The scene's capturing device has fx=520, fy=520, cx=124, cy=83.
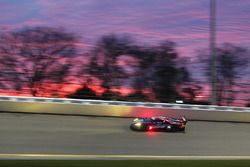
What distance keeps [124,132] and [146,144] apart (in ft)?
5.48

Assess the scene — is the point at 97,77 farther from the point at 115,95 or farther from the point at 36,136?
the point at 36,136

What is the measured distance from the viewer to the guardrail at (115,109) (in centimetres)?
1731

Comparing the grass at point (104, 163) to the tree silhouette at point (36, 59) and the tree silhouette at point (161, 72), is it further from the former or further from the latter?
the tree silhouette at point (161, 72)

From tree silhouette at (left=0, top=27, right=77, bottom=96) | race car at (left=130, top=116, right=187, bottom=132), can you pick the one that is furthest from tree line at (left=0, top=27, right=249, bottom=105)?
race car at (left=130, top=116, right=187, bottom=132)

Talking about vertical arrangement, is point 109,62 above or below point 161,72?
above

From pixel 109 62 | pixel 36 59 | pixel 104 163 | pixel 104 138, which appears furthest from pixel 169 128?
pixel 36 59

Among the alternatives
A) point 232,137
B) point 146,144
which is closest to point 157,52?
point 232,137

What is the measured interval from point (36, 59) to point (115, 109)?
516 inches

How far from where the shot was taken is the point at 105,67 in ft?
86.1

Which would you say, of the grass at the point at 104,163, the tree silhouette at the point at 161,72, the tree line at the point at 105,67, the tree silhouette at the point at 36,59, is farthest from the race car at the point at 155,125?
the tree silhouette at the point at 36,59

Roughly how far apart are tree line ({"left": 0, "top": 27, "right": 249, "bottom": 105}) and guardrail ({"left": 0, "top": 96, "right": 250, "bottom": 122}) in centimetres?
182

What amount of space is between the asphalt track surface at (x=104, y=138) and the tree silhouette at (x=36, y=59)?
14.8 ft

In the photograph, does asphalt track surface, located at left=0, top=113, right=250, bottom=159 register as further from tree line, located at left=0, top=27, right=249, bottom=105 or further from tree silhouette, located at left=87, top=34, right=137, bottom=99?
tree silhouette, located at left=87, top=34, right=137, bottom=99

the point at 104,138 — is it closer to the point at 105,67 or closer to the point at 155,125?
the point at 155,125
